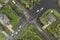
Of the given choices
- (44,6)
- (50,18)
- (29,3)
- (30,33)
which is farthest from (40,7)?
(30,33)

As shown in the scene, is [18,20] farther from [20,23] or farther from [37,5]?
[37,5]

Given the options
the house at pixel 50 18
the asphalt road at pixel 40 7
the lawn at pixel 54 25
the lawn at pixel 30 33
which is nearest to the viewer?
the lawn at pixel 30 33

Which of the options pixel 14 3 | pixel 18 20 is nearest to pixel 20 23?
pixel 18 20

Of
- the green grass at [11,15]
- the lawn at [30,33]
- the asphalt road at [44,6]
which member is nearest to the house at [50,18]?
the asphalt road at [44,6]

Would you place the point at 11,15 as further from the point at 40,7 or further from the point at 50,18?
the point at 50,18

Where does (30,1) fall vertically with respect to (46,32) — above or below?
above

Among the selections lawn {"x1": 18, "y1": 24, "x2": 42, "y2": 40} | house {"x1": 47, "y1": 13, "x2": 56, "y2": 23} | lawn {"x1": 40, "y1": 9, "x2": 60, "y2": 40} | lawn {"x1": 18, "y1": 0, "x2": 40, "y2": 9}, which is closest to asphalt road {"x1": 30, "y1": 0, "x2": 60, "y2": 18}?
lawn {"x1": 18, "y1": 0, "x2": 40, "y2": 9}

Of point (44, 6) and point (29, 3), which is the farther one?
point (44, 6)

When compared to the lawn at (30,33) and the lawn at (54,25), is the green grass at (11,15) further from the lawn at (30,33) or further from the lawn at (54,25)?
the lawn at (54,25)
